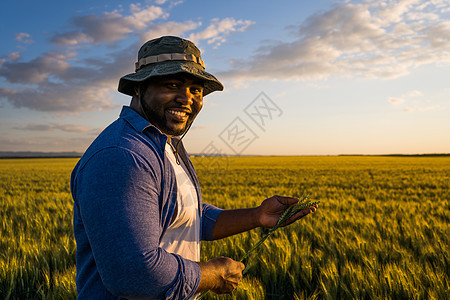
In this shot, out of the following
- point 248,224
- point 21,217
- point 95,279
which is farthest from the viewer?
point 21,217

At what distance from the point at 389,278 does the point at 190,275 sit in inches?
78.4

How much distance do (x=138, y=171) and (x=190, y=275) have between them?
0.46m

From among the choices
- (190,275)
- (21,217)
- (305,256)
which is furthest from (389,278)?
(21,217)

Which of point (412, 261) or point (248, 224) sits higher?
point (248, 224)

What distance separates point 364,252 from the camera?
10.5 feet

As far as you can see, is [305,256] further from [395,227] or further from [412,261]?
[395,227]

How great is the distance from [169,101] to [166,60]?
0.21 metres

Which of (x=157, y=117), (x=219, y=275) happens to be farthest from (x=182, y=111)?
(x=219, y=275)

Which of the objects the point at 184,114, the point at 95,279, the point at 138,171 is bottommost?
the point at 95,279

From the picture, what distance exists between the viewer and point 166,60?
1.50 m

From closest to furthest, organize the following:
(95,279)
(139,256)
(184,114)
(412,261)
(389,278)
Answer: (139,256) < (95,279) < (184,114) < (389,278) < (412,261)

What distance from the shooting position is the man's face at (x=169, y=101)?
148 cm

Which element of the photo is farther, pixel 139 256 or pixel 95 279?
pixel 95 279

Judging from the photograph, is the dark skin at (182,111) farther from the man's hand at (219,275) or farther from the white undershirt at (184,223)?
the white undershirt at (184,223)
